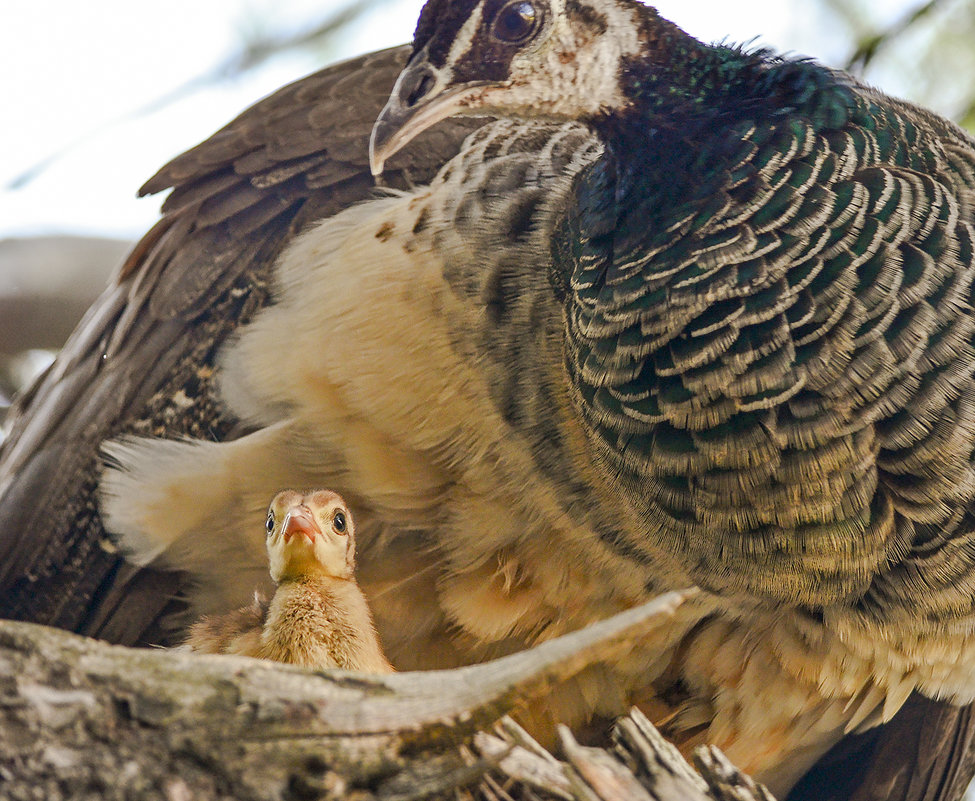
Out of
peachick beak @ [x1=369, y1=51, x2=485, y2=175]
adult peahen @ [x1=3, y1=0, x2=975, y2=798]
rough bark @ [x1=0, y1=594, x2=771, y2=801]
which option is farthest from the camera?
peachick beak @ [x1=369, y1=51, x2=485, y2=175]

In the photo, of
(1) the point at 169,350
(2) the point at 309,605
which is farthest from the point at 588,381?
(1) the point at 169,350

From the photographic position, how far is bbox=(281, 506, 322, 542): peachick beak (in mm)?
2586

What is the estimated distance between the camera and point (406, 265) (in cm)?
284

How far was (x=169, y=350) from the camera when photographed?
10.3ft

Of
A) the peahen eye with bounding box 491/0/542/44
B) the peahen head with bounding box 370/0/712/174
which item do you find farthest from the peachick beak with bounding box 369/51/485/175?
the peahen eye with bounding box 491/0/542/44

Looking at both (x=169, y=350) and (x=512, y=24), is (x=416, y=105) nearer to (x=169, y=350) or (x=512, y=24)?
(x=512, y=24)

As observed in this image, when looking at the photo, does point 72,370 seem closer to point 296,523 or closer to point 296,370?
point 296,370

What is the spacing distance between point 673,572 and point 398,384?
0.76m

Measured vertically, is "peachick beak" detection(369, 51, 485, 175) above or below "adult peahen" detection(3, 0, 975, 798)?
above

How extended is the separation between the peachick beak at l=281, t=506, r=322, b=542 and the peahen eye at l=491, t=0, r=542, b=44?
1092 millimetres

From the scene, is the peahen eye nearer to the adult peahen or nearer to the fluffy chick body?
the adult peahen

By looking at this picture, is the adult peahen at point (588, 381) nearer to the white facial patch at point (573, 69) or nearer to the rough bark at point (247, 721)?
the white facial patch at point (573, 69)

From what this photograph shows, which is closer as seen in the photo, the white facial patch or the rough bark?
the rough bark

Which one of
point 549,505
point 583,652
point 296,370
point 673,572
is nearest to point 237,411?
point 296,370
